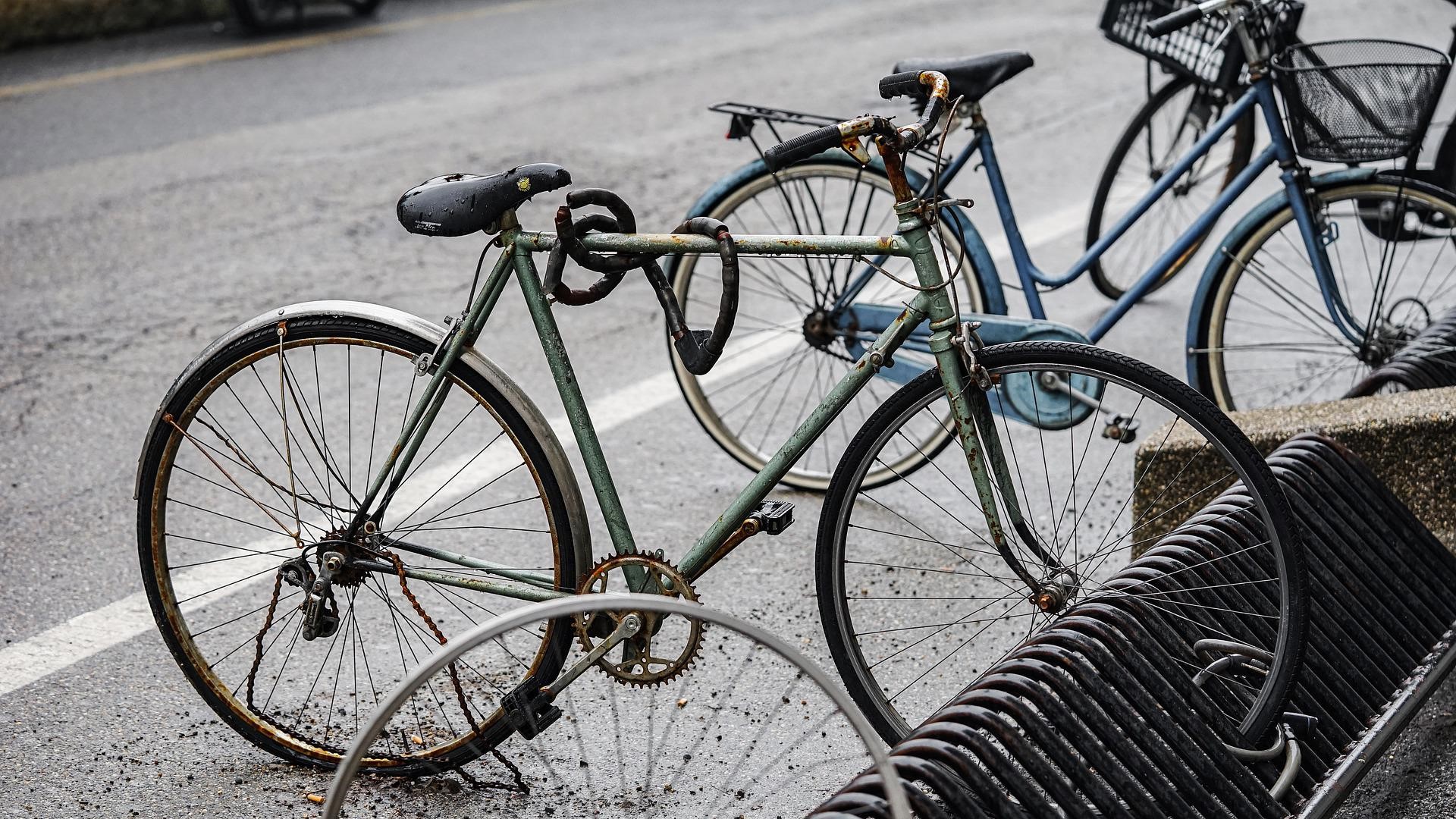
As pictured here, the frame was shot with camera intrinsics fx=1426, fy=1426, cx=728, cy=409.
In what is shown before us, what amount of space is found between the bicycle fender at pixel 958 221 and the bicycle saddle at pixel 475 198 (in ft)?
4.03

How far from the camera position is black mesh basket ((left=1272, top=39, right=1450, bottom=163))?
12.7ft

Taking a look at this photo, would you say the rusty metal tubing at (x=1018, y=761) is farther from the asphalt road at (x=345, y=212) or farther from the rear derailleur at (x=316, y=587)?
the rear derailleur at (x=316, y=587)

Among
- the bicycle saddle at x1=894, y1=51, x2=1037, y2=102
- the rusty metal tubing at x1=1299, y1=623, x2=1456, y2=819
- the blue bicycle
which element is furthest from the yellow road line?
the rusty metal tubing at x1=1299, y1=623, x2=1456, y2=819

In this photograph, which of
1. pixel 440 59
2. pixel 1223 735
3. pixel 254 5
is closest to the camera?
pixel 1223 735

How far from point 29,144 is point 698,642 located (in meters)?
7.32

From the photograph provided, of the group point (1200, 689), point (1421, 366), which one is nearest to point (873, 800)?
point (1200, 689)

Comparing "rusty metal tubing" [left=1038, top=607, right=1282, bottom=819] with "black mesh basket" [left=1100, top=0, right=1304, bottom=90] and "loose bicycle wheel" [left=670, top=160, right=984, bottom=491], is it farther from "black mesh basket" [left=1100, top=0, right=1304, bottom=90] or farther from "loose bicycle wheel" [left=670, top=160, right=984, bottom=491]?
"black mesh basket" [left=1100, top=0, right=1304, bottom=90]

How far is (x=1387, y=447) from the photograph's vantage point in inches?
134

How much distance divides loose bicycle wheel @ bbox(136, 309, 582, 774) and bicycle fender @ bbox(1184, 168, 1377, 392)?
77.2 inches

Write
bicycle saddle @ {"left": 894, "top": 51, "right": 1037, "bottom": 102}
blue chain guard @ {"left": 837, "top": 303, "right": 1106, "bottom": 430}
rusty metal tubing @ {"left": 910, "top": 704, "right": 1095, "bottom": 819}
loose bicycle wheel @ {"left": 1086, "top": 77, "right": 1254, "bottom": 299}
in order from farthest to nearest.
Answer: loose bicycle wheel @ {"left": 1086, "top": 77, "right": 1254, "bottom": 299}
bicycle saddle @ {"left": 894, "top": 51, "right": 1037, "bottom": 102}
blue chain guard @ {"left": 837, "top": 303, "right": 1106, "bottom": 430}
rusty metal tubing @ {"left": 910, "top": 704, "right": 1095, "bottom": 819}

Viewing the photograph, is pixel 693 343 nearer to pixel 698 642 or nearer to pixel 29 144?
pixel 698 642

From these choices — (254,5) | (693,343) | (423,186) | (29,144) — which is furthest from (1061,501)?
(254,5)

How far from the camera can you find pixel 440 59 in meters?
10.7

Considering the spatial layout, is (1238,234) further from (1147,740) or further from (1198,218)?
(1147,740)
